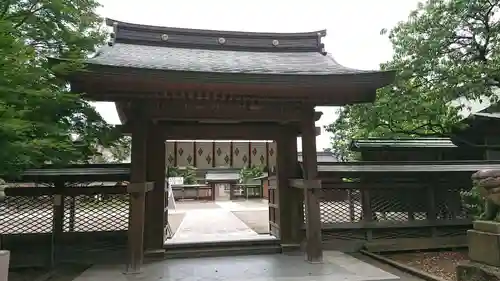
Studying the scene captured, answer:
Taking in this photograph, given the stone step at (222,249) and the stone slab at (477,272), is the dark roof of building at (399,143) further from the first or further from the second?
the stone slab at (477,272)

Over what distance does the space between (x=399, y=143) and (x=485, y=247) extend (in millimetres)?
6362

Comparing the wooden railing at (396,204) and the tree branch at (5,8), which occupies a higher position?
the tree branch at (5,8)

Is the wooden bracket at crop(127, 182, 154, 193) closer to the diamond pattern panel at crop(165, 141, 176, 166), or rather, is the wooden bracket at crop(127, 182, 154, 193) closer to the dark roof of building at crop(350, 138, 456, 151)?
the diamond pattern panel at crop(165, 141, 176, 166)

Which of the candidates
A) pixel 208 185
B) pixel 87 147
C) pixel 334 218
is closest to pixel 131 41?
pixel 87 147

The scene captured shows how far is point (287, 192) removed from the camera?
7.60 meters

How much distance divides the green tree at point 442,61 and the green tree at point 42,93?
21.6 ft

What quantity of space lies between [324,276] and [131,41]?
21.3 feet

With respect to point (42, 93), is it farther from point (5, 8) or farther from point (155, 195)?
point (155, 195)

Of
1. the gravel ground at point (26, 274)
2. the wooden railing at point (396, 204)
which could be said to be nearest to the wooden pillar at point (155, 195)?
the gravel ground at point (26, 274)

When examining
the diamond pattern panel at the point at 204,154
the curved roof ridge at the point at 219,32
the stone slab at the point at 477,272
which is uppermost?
the curved roof ridge at the point at 219,32

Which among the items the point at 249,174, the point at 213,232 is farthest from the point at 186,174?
the point at 213,232

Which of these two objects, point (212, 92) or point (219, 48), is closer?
point (212, 92)

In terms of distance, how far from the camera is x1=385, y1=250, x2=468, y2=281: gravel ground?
19.3ft

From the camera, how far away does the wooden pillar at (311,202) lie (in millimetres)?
6348
